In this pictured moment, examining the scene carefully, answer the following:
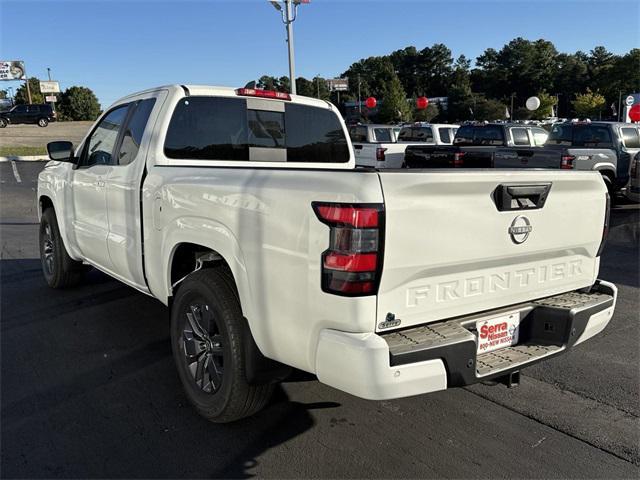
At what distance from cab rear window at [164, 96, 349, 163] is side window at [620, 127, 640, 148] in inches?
381

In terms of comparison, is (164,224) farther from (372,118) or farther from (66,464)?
(372,118)

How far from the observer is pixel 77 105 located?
67.7 meters

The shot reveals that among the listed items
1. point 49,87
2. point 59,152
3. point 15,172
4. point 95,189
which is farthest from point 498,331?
point 49,87

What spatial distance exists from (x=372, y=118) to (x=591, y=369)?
87.0m

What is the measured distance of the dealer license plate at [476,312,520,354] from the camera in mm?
2646

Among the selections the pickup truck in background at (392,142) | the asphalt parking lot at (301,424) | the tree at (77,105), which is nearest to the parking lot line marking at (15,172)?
the pickup truck in background at (392,142)

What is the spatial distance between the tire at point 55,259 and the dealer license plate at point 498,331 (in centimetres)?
443

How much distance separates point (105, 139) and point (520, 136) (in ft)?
37.1

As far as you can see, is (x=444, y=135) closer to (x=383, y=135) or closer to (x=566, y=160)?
(x=383, y=135)

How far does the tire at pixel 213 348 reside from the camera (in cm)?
280

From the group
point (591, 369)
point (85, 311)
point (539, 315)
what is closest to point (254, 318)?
point (539, 315)

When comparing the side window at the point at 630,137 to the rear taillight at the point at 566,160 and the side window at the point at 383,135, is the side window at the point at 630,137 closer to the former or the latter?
the rear taillight at the point at 566,160

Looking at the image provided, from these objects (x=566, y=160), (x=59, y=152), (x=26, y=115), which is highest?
(x=26, y=115)

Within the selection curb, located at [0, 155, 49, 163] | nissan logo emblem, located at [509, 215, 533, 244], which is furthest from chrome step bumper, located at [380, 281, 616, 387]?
curb, located at [0, 155, 49, 163]
